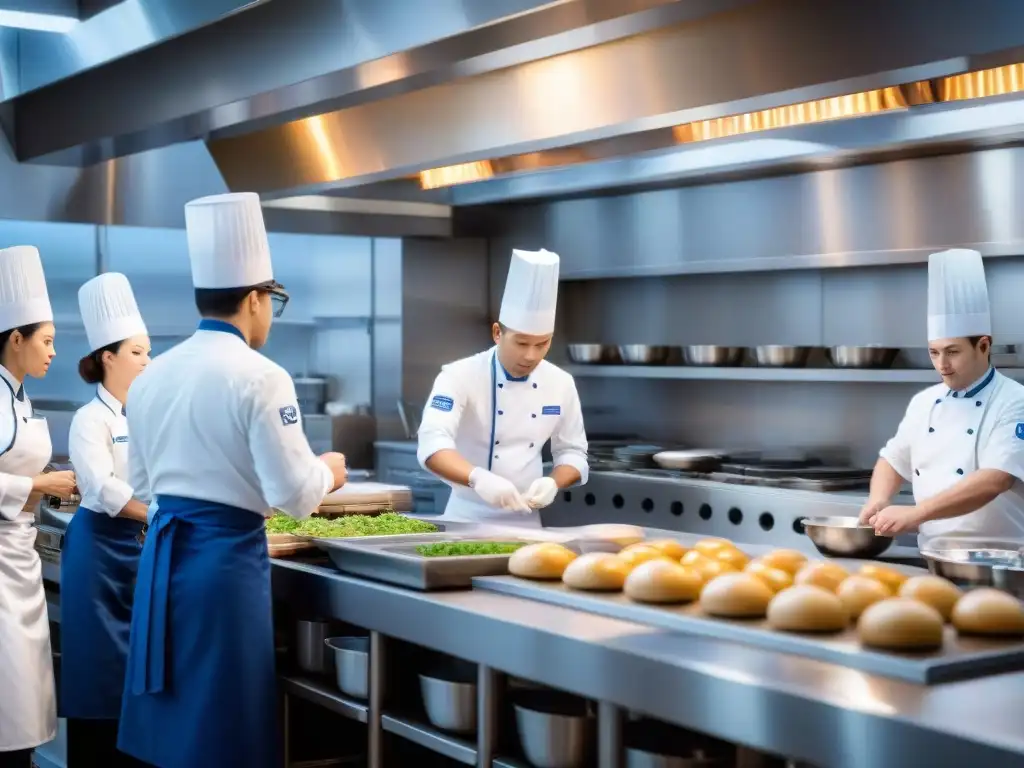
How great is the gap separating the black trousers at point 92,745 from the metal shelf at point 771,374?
9.64 feet

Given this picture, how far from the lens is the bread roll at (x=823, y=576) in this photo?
242 centimetres

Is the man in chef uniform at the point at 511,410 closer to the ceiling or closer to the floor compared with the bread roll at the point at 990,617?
closer to the ceiling

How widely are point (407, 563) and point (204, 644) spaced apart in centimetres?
50

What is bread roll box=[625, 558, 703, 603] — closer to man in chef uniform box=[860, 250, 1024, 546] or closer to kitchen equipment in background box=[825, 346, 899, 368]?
man in chef uniform box=[860, 250, 1024, 546]

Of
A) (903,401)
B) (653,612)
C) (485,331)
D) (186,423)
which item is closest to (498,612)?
(653,612)

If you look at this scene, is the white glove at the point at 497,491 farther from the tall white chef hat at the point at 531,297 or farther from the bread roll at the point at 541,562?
the bread roll at the point at 541,562

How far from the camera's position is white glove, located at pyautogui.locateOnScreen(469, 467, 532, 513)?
3805 mm

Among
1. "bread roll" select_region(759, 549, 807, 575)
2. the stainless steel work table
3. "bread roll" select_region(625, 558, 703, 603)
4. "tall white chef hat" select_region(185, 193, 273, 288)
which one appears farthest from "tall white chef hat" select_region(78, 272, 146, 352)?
"bread roll" select_region(759, 549, 807, 575)

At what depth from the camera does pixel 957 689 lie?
1.90 metres

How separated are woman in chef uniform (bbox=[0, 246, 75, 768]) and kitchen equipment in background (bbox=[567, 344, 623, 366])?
313cm

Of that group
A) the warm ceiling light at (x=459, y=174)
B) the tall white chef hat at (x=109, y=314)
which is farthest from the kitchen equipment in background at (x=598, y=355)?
the tall white chef hat at (x=109, y=314)

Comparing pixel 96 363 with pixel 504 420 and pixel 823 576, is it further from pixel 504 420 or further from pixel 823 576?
pixel 823 576

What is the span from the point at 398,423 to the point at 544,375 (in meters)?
2.51

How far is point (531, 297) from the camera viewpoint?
416cm
